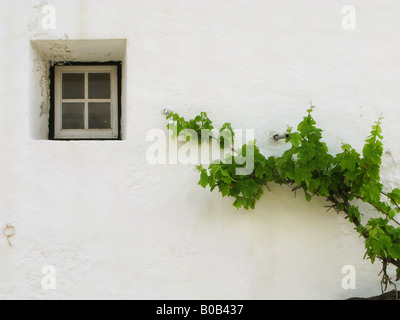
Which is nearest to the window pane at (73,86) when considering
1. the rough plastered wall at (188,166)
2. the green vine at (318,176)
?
the rough plastered wall at (188,166)

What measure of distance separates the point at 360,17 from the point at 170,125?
1.51m

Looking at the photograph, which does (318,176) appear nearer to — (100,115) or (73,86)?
(100,115)

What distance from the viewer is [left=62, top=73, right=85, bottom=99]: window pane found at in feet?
11.3

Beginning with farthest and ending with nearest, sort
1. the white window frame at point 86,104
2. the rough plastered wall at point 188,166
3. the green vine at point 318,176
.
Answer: the white window frame at point 86,104 → the rough plastered wall at point 188,166 → the green vine at point 318,176

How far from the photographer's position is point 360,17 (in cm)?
316

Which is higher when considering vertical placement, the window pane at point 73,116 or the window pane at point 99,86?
the window pane at point 99,86

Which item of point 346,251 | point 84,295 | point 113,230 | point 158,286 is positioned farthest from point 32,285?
point 346,251

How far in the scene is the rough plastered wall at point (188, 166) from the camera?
119 inches

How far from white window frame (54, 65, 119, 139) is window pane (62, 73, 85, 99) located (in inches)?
0.9

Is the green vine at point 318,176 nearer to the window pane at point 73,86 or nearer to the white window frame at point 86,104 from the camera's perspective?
the white window frame at point 86,104

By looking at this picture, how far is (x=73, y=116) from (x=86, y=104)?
13cm

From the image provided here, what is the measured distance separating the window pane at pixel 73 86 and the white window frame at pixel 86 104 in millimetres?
23

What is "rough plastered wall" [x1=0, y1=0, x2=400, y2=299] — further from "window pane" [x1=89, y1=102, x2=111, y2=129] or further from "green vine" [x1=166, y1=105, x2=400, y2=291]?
"window pane" [x1=89, y1=102, x2=111, y2=129]
